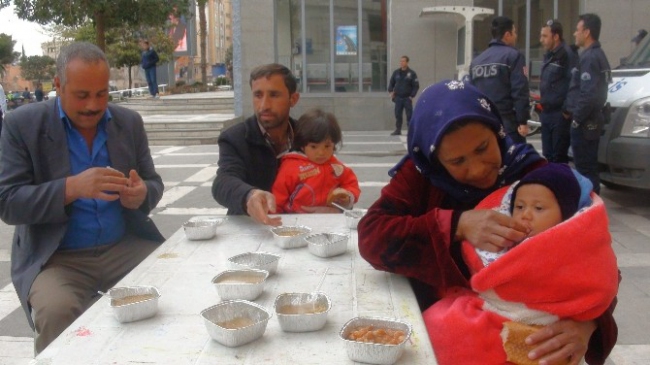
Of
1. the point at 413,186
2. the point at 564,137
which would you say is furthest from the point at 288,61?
the point at 413,186

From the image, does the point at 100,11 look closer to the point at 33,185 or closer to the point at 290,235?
the point at 33,185

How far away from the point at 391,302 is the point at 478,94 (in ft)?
2.40

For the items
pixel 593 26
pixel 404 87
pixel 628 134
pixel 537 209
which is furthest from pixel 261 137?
pixel 404 87

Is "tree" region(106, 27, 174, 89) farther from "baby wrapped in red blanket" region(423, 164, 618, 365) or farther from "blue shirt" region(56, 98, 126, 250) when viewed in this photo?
"baby wrapped in red blanket" region(423, 164, 618, 365)

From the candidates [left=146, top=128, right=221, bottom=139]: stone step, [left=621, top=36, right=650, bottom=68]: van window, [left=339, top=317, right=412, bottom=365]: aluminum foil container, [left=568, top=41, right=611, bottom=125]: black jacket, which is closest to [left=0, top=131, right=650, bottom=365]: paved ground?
[left=146, top=128, right=221, bottom=139]: stone step

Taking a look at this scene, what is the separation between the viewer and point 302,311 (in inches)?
73.2

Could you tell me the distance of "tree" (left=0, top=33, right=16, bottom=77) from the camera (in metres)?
44.0

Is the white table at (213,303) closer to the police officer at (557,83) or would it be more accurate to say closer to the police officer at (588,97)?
the police officer at (588,97)

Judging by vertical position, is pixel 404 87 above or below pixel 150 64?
below

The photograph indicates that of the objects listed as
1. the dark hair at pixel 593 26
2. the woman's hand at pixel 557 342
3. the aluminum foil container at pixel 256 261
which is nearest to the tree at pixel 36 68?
the dark hair at pixel 593 26

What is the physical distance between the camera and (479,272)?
189cm

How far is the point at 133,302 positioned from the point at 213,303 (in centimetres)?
24

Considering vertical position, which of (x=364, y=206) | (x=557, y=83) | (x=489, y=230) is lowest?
(x=364, y=206)

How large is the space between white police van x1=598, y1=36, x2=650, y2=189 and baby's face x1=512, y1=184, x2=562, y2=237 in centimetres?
535
